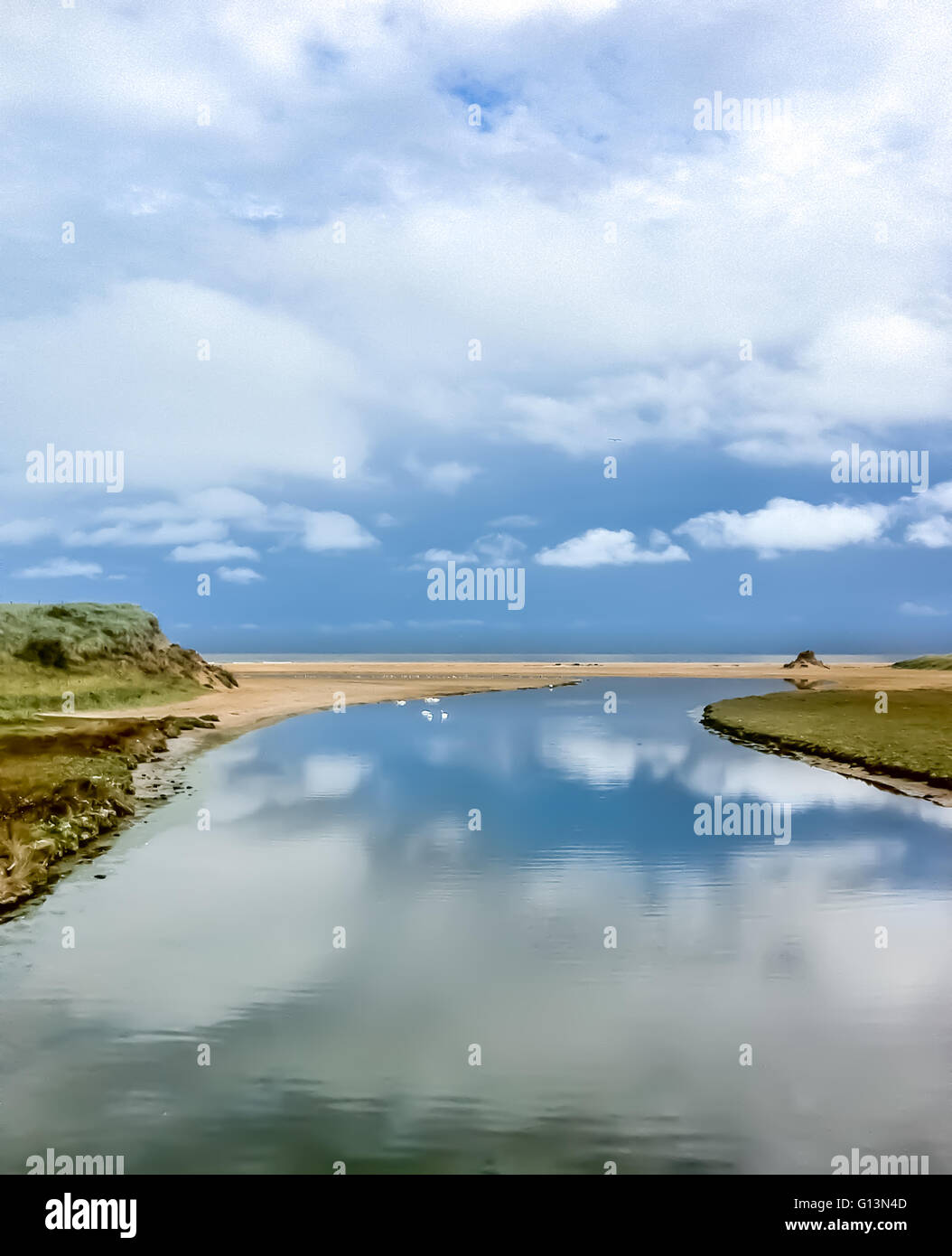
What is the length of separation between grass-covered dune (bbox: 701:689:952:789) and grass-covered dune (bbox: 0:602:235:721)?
42.9 metres

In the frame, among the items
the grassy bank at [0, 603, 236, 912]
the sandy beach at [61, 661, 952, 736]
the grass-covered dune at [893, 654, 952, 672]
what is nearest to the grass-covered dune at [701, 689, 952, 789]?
the sandy beach at [61, 661, 952, 736]

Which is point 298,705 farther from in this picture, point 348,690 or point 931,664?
point 931,664

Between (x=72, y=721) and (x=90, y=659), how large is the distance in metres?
24.6

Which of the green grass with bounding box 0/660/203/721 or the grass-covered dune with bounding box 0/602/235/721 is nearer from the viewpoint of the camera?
the green grass with bounding box 0/660/203/721

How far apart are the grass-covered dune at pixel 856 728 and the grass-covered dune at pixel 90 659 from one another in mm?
42920

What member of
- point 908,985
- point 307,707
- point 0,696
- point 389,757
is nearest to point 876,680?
point 307,707

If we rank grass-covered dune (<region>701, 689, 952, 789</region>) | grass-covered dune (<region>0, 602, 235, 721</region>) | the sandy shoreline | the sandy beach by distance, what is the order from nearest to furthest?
1. the sandy shoreline
2. grass-covered dune (<region>701, 689, 952, 789</region>)
3. the sandy beach
4. grass-covered dune (<region>0, 602, 235, 721</region>)

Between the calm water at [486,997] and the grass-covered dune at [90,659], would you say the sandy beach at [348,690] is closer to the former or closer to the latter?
the grass-covered dune at [90,659]

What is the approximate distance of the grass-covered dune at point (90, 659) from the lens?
66.4 m

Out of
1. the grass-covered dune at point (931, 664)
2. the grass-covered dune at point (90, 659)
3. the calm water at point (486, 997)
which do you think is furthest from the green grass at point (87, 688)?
the grass-covered dune at point (931, 664)

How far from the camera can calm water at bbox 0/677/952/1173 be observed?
8.76 m

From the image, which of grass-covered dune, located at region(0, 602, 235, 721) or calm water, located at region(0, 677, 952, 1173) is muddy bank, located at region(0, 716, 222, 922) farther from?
grass-covered dune, located at region(0, 602, 235, 721)

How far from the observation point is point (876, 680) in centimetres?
10444

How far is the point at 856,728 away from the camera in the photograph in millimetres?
47781
